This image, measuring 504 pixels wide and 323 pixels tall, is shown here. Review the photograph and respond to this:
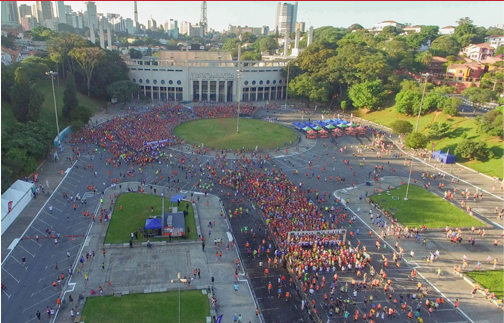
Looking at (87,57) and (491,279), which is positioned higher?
(87,57)

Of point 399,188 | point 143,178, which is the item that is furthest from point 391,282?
point 143,178

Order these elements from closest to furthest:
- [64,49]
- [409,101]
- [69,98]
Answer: [69,98] < [409,101] < [64,49]

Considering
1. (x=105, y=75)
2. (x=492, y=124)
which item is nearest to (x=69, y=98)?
(x=105, y=75)

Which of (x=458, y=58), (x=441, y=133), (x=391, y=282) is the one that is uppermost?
(x=458, y=58)

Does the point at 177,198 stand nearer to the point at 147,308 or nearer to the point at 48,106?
the point at 147,308

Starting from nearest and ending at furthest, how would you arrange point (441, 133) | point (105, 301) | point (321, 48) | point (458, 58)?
point (105, 301)
point (441, 133)
point (321, 48)
point (458, 58)

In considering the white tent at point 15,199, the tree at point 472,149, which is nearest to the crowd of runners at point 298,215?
the white tent at point 15,199

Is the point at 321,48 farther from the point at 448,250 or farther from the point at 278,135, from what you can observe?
the point at 448,250
